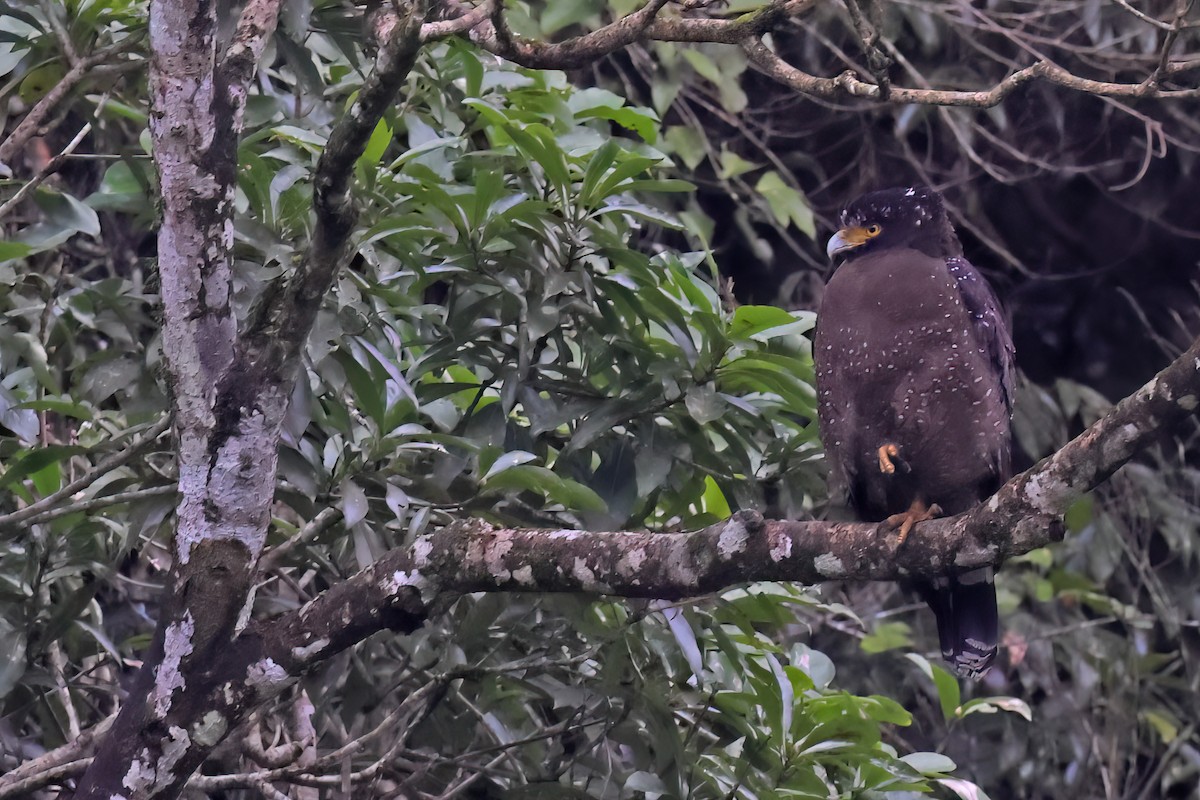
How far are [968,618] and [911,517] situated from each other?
0.59m

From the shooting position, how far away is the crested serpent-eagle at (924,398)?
2516 millimetres

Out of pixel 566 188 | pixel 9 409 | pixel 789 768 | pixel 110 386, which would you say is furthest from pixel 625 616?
pixel 9 409

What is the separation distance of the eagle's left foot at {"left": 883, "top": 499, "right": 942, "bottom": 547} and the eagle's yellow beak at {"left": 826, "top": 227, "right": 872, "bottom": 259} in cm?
64

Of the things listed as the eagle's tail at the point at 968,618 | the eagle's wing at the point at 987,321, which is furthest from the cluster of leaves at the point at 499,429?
the eagle's wing at the point at 987,321

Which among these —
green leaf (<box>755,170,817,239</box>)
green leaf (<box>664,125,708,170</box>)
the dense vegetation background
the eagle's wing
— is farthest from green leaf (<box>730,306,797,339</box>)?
green leaf (<box>664,125,708,170</box>)

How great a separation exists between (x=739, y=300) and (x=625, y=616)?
2.51 metres

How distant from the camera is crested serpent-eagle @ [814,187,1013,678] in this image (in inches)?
99.0

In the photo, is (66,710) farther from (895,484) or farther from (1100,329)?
(1100,329)

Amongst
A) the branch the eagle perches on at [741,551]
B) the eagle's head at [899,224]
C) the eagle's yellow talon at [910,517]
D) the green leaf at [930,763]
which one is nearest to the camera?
the branch the eagle perches on at [741,551]

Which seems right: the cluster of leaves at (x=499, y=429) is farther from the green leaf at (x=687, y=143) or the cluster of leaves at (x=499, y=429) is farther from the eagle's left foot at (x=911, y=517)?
the green leaf at (x=687, y=143)

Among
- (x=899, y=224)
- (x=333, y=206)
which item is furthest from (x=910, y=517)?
(x=333, y=206)

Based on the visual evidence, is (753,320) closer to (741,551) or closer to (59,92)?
(741,551)

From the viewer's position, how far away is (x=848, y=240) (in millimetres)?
2900

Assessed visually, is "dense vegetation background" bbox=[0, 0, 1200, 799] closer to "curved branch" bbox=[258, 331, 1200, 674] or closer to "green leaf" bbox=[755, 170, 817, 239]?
"curved branch" bbox=[258, 331, 1200, 674]
